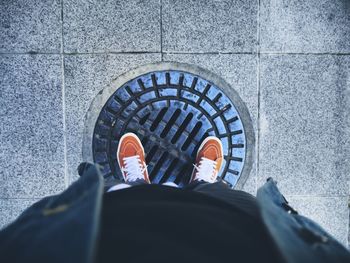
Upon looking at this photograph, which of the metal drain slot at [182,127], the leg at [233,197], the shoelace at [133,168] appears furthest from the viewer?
the metal drain slot at [182,127]

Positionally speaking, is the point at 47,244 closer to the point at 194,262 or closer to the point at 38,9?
the point at 194,262

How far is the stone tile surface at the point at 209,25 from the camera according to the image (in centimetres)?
266

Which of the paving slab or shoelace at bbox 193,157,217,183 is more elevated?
the paving slab

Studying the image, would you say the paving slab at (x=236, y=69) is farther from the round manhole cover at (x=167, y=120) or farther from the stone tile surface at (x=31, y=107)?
the stone tile surface at (x=31, y=107)

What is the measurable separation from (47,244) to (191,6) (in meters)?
2.09

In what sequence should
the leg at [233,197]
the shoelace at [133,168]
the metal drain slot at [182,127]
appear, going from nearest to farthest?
the leg at [233,197], the shoelace at [133,168], the metal drain slot at [182,127]

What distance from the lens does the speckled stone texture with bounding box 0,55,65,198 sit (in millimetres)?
2654

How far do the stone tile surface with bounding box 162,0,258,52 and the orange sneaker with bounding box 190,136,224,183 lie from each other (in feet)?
2.47

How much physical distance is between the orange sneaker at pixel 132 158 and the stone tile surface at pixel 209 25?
2.56 feet

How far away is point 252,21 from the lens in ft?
8.81

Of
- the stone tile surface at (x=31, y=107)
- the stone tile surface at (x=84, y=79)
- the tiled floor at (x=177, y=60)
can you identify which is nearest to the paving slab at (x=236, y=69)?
the tiled floor at (x=177, y=60)

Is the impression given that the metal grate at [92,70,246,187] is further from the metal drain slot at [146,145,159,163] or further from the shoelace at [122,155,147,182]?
the shoelace at [122,155,147,182]

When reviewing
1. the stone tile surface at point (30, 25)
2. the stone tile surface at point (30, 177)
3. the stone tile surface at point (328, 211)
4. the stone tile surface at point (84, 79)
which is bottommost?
the stone tile surface at point (328, 211)

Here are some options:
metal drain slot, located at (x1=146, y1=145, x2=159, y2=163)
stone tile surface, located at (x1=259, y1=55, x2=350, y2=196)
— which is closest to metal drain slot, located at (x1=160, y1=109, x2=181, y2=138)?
metal drain slot, located at (x1=146, y1=145, x2=159, y2=163)
